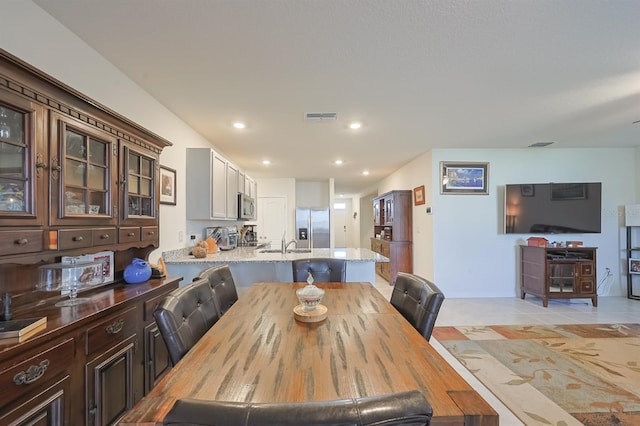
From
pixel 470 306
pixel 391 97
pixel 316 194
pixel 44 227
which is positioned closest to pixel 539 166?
pixel 470 306

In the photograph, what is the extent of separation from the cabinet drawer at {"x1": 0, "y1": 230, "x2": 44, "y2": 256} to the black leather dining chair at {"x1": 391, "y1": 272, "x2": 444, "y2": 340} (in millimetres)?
1883

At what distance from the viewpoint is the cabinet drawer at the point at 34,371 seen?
99 cm

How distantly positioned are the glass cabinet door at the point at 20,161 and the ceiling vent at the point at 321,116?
7.27ft

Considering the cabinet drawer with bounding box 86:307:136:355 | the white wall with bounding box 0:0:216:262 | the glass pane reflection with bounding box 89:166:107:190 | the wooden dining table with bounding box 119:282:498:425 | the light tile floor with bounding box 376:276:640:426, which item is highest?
the white wall with bounding box 0:0:216:262

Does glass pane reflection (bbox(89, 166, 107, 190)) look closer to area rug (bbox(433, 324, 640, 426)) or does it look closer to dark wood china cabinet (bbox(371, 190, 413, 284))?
area rug (bbox(433, 324, 640, 426))

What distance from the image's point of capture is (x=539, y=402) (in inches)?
78.4

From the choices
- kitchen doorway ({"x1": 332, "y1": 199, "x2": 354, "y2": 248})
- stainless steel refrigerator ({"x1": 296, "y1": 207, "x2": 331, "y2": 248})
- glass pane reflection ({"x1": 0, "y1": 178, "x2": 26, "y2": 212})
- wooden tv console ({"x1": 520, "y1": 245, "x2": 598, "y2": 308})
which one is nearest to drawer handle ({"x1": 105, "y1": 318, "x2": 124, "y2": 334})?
glass pane reflection ({"x1": 0, "y1": 178, "x2": 26, "y2": 212})

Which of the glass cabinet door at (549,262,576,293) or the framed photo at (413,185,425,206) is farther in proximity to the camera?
the framed photo at (413,185,425,206)

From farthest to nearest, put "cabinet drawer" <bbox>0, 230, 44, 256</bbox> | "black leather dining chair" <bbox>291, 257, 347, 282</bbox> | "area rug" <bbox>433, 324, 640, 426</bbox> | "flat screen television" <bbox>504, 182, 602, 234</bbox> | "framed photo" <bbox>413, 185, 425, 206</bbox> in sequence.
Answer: "framed photo" <bbox>413, 185, 425, 206</bbox>, "flat screen television" <bbox>504, 182, 602, 234</bbox>, "black leather dining chair" <bbox>291, 257, 347, 282</bbox>, "area rug" <bbox>433, 324, 640, 426</bbox>, "cabinet drawer" <bbox>0, 230, 44, 256</bbox>

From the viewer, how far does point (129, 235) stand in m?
1.91

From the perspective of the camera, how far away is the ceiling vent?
9.90 ft

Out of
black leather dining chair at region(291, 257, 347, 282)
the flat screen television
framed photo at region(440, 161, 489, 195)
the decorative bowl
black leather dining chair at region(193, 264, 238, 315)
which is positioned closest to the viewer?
the decorative bowl

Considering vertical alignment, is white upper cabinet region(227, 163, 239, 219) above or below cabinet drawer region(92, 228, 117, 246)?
above

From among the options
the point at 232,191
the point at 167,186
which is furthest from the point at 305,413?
the point at 232,191
